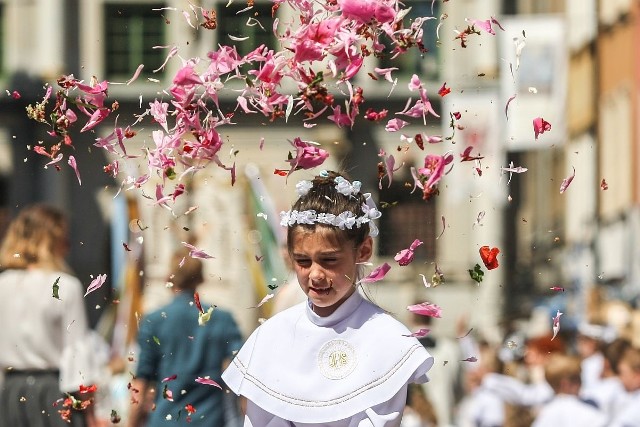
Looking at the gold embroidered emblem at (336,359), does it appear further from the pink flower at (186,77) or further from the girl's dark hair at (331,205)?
the pink flower at (186,77)

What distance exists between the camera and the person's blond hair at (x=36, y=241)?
9188 mm

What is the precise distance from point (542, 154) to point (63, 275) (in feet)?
84.7

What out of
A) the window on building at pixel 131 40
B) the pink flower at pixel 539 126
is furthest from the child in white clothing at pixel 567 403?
the window on building at pixel 131 40

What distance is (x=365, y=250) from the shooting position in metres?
6.35

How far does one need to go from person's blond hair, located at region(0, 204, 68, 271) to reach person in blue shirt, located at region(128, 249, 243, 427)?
0.59m

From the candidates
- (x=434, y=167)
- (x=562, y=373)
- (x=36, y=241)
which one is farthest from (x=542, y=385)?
(x=434, y=167)

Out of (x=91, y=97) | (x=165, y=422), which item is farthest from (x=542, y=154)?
(x=91, y=97)

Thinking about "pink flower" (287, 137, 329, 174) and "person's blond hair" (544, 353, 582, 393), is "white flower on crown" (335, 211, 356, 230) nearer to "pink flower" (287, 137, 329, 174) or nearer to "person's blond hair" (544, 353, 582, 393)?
"pink flower" (287, 137, 329, 174)

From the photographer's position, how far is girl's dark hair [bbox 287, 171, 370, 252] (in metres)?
6.23

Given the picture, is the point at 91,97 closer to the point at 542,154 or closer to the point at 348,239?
the point at 348,239

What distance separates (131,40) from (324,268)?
2658cm

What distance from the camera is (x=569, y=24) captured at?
104 feet

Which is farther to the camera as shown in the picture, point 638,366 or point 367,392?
point 638,366

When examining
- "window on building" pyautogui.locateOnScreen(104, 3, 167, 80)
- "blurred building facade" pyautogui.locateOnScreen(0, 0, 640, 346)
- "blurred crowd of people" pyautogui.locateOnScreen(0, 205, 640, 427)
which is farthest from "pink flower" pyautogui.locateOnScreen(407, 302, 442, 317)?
"window on building" pyautogui.locateOnScreen(104, 3, 167, 80)
